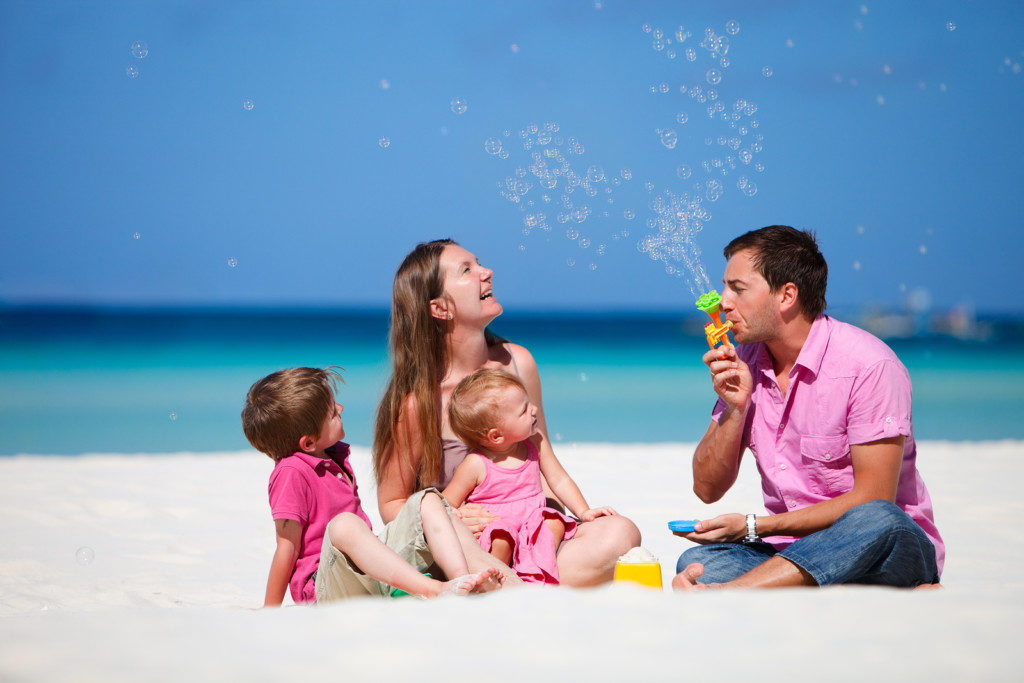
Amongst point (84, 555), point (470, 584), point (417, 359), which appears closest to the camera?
point (470, 584)

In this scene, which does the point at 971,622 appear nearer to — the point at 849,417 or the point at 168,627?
the point at 849,417

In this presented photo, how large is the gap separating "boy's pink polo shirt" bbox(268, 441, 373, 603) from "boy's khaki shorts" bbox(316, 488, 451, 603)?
0.51ft

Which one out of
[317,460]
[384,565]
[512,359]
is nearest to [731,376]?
[512,359]

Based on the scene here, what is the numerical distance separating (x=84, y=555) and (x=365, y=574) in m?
2.07

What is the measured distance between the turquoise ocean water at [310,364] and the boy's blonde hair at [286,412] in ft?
1.23

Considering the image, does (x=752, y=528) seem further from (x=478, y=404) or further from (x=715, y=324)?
(x=478, y=404)

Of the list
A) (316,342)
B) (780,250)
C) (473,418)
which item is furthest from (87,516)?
(316,342)

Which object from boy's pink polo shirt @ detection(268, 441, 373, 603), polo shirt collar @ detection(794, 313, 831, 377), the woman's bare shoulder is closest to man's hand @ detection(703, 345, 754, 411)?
polo shirt collar @ detection(794, 313, 831, 377)

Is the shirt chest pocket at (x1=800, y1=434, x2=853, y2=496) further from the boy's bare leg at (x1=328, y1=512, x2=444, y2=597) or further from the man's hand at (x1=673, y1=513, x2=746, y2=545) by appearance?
the boy's bare leg at (x1=328, y1=512, x2=444, y2=597)

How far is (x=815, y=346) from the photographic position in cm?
287

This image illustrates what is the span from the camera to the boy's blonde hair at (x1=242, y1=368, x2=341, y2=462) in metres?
3.05

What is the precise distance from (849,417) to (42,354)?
2080cm

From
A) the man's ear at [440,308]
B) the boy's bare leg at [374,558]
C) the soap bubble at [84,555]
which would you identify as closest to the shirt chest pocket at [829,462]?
the boy's bare leg at [374,558]

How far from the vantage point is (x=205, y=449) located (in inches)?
363
